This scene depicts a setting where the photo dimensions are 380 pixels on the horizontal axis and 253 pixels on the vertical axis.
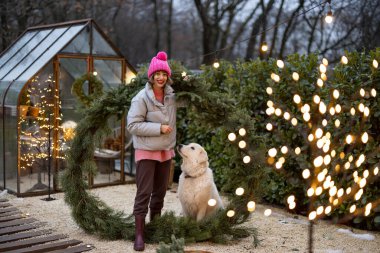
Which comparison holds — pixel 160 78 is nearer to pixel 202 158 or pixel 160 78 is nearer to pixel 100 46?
pixel 202 158

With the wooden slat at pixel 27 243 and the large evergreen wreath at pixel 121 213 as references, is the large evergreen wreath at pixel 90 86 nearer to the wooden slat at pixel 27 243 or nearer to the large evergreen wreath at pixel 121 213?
the large evergreen wreath at pixel 121 213

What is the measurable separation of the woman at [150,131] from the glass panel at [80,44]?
3355 millimetres

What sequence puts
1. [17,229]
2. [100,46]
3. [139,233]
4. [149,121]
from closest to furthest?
[139,233] < [149,121] < [17,229] < [100,46]

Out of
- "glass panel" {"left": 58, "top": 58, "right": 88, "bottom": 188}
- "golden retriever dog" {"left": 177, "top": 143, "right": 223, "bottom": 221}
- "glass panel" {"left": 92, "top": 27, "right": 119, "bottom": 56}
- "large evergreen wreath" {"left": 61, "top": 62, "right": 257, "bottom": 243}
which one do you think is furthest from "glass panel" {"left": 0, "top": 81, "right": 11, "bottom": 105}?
"golden retriever dog" {"left": 177, "top": 143, "right": 223, "bottom": 221}

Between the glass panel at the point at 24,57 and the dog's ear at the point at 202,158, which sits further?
the glass panel at the point at 24,57

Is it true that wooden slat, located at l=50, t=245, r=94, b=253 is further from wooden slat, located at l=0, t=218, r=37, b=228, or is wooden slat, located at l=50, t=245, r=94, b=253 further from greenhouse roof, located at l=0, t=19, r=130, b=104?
greenhouse roof, located at l=0, t=19, r=130, b=104

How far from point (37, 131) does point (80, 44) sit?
5.47 feet

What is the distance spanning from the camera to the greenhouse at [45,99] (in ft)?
26.0

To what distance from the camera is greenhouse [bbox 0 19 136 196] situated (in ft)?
26.0

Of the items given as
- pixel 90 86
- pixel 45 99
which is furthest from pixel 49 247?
pixel 90 86

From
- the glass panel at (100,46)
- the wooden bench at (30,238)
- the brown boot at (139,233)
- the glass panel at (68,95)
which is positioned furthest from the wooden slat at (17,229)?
the glass panel at (100,46)

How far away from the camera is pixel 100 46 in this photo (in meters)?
8.72

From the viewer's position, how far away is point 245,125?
5676mm

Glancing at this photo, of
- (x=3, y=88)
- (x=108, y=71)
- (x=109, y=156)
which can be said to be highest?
(x=108, y=71)
